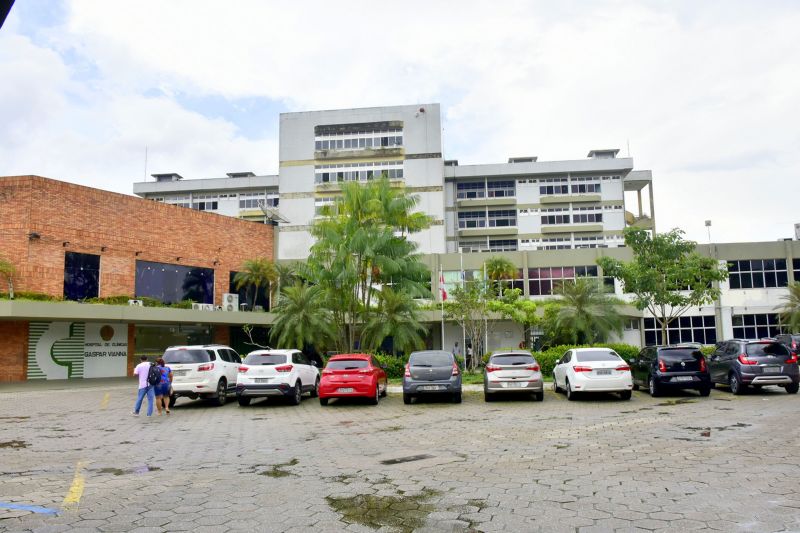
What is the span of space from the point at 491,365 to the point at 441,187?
47.4 metres

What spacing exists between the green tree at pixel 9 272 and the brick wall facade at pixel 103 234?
0.99ft

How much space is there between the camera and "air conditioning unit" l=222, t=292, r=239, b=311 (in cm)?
3924

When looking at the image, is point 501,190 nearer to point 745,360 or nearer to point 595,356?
point 745,360

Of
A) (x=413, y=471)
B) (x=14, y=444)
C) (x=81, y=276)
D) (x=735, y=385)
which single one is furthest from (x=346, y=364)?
(x=81, y=276)

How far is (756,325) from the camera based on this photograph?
45406 millimetres

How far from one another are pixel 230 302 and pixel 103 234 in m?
8.69

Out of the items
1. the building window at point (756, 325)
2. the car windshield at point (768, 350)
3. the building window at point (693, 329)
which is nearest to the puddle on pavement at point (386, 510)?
the car windshield at point (768, 350)

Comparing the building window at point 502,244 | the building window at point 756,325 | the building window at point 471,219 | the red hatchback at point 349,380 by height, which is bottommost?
the red hatchback at point 349,380

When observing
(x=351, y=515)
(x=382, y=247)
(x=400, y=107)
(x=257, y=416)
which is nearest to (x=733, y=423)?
(x=351, y=515)

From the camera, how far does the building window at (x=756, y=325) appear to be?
4534 cm

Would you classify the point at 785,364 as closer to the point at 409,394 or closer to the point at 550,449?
the point at 409,394

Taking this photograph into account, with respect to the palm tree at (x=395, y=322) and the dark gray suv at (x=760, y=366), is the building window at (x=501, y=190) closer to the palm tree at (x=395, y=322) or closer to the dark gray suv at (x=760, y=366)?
the palm tree at (x=395, y=322)

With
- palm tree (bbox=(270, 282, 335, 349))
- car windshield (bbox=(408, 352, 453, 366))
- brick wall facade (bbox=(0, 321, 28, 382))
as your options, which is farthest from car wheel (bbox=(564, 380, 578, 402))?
brick wall facade (bbox=(0, 321, 28, 382))

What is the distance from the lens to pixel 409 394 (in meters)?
17.6
